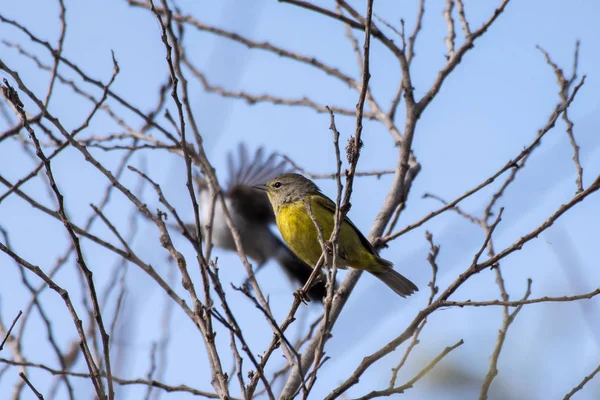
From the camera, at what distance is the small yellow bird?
17.0ft

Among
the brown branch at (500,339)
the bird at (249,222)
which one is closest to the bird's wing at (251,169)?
the bird at (249,222)

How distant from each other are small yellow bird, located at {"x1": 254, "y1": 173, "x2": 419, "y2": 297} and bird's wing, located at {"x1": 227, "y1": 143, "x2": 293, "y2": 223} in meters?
2.31

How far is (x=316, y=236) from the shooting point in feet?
16.9

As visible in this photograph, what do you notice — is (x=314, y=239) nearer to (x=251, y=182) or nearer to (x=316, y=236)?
(x=316, y=236)

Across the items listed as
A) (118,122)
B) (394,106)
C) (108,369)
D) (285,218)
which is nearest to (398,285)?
(285,218)

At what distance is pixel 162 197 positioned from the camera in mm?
3047

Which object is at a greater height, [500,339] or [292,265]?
[292,265]

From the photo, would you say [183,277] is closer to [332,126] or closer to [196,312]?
[196,312]

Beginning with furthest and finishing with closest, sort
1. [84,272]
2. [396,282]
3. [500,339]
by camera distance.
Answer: [396,282] < [500,339] < [84,272]

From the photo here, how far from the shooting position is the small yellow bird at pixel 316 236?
5.18m

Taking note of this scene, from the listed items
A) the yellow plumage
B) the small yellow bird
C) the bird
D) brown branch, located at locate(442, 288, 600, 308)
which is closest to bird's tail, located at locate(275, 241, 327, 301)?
the bird

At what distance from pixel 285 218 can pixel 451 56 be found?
1.70 meters

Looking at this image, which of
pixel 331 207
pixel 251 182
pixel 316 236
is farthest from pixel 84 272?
pixel 251 182

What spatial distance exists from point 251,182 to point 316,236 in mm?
3694
